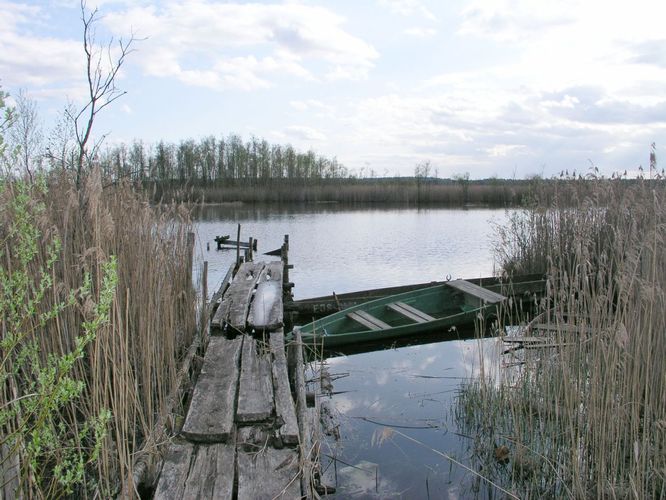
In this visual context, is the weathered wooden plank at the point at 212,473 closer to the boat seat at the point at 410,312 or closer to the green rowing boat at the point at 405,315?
the green rowing boat at the point at 405,315

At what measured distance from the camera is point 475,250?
18797 millimetres

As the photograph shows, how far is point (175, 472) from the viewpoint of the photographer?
2.99 meters

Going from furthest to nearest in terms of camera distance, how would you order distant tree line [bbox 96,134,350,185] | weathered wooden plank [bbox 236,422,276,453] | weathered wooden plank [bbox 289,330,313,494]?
1. distant tree line [bbox 96,134,350,185]
2. weathered wooden plank [bbox 236,422,276,453]
3. weathered wooden plank [bbox 289,330,313,494]

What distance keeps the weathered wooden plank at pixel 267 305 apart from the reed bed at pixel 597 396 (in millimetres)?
2131

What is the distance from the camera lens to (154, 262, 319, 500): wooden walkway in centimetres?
291

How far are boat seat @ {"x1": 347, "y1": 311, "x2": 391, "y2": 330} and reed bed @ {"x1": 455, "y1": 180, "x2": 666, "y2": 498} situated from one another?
8.99 feet

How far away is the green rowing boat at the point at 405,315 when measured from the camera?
7.46 meters

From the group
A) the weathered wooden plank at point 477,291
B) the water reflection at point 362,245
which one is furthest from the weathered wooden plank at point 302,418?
the weathered wooden plank at point 477,291

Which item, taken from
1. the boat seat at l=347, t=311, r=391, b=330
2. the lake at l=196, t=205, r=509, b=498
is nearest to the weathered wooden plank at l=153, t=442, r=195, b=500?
the lake at l=196, t=205, r=509, b=498

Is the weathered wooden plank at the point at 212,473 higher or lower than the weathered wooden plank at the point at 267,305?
lower

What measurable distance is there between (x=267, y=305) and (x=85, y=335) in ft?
10.6

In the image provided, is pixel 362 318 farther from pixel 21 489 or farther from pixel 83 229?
pixel 21 489

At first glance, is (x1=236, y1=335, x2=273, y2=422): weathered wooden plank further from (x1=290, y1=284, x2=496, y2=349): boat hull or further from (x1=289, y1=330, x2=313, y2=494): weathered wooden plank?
(x1=290, y1=284, x2=496, y2=349): boat hull

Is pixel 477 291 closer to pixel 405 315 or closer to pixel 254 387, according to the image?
pixel 405 315
